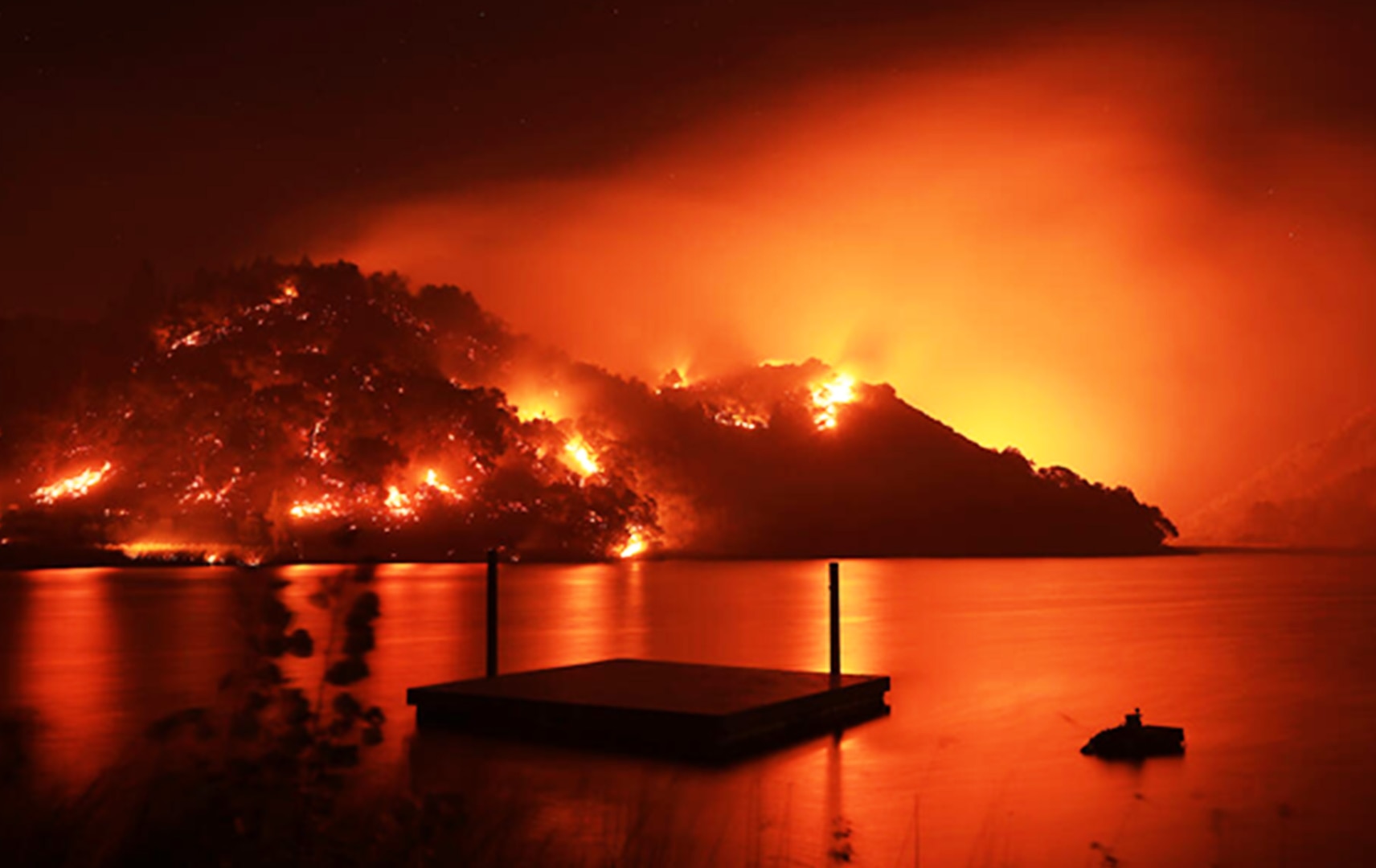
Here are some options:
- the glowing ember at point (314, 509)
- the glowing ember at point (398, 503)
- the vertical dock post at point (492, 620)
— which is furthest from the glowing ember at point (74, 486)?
the vertical dock post at point (492, 620)

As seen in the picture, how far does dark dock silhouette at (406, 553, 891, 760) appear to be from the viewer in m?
13.6

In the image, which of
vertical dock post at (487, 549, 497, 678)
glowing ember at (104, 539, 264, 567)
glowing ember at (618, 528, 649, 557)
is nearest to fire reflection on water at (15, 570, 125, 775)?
vertical dock post at (487, 549, 497, 678)

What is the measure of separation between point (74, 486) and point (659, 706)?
158 meters

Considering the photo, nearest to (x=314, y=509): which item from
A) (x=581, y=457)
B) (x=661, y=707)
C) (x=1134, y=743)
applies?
(x=581, y=457)

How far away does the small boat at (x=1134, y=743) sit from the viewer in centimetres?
1434

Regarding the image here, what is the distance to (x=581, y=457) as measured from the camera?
184625 mm

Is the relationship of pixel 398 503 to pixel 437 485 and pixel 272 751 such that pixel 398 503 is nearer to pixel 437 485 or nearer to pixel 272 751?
pixel 437 485

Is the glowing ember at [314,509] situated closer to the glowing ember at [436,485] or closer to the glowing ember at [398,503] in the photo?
the glowing ember at [398,503]

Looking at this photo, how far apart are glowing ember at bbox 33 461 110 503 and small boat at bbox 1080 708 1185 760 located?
154m

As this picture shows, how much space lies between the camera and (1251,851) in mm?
9891

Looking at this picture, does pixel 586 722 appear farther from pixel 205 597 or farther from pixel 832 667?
pixel 205 597

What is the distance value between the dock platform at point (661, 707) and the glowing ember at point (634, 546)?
147m

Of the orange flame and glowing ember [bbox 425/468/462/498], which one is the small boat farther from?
glowing ember [bbox 425/468/462/498]

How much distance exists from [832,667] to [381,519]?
138 m
